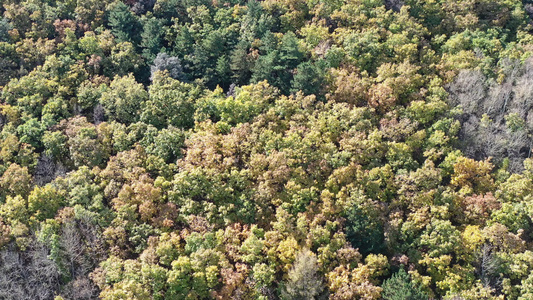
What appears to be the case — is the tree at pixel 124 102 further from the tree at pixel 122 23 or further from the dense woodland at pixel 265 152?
the tree at pixel 122 23

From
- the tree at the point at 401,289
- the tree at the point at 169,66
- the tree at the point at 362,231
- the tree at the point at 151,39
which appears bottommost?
the tree at the point at 401,289

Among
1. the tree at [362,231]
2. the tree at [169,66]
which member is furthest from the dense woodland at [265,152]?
the tree at [169,66]

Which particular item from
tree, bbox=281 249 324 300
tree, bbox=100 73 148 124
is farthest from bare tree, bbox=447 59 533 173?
tree, bbox=100 73 148 124

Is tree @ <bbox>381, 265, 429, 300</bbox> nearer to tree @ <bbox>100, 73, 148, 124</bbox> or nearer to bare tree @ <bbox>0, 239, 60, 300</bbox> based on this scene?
bare tree @ <bbox>0, 239, 60, 300</bbox>

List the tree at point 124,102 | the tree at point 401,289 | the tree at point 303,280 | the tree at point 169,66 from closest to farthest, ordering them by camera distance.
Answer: the tree at point 401,289 < the tree at point 303,280 < the tree at point 124,102 < the tree at point 169,66

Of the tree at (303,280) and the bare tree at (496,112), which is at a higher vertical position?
the bare tree at (496,112)

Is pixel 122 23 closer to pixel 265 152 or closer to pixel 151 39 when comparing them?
pixel 151 39
